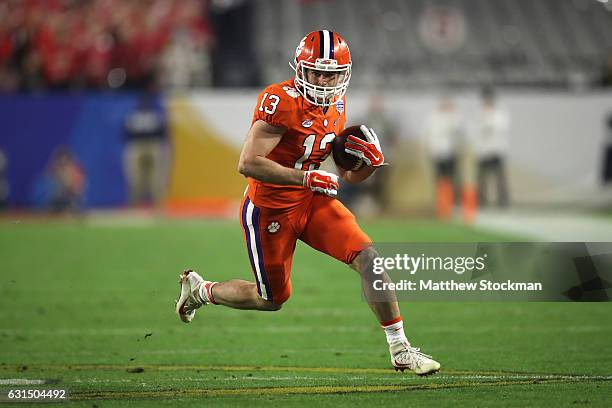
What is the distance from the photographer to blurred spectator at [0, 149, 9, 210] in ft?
55.9

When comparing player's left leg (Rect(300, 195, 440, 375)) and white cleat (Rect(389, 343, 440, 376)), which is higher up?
player's left leg (Rect(300, 195, 440, 375))

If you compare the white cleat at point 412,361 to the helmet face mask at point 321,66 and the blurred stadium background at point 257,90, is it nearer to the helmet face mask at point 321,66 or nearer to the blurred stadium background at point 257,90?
the helmet face mask at point 321,66

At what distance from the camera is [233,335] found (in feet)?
21.8

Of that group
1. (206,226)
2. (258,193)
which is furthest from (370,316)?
(206,226)

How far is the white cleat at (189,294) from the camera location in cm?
575

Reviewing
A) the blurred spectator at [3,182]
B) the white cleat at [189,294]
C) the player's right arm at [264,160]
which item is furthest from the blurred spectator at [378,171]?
the player's right arm at [264,160]

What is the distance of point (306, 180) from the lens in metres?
4.88

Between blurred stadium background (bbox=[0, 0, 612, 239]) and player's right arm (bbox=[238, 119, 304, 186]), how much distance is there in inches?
398

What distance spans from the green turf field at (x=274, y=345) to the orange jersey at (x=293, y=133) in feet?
2.91

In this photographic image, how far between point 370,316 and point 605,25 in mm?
19840

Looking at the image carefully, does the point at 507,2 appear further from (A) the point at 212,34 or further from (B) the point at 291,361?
(B) the point at 291,361

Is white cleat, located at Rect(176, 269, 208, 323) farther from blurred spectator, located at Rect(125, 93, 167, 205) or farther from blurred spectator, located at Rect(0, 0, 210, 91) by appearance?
blurred spectator, located at Rect(0, 0, 210, 91)

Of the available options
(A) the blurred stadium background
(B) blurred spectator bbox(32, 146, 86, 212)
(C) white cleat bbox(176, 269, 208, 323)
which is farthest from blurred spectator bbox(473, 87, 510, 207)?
(C) white cleat bbox(176, 269, 208, 323)

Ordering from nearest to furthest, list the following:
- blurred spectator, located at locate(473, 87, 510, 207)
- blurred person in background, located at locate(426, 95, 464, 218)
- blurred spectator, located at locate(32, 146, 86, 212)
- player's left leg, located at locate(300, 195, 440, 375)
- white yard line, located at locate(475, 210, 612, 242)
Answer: player's left leg, located at locate(300, 195, 440, 375)
white yard line, located at locate(475, 210, 612, 242)
blurred spectator, located at locate(32, 146, 86, 212)
blurred person in background, located at locate(426, 95, 464, 218)
blurred spectator, located at locate(473, 87, 510, 207)
